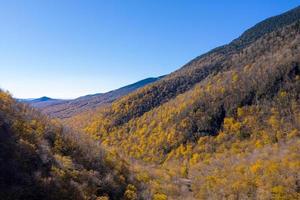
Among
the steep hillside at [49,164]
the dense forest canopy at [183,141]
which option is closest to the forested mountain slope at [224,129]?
the dense forest canopy at [183,141]

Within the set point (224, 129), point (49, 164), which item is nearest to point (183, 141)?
point (224, 129)

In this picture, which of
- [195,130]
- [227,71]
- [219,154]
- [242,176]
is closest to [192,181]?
[242,176]

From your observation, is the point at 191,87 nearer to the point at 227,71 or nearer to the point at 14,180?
the point at 227,71

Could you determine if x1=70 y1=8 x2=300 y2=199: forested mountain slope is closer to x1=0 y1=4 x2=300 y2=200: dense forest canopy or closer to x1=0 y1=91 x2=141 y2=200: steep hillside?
x1=0 y1=4 x2=300 y2=200: dense forest canopy

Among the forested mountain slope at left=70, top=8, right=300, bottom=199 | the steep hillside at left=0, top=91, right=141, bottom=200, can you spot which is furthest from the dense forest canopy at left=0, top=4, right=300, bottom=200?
the forested mountain slope at left=70, top=8, right=300, bottom=199

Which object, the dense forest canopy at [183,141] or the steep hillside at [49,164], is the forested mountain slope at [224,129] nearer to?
the dense forest canopy at [183,141]

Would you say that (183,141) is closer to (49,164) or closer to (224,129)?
(224,129)
